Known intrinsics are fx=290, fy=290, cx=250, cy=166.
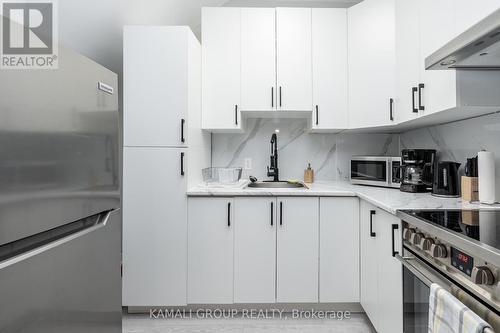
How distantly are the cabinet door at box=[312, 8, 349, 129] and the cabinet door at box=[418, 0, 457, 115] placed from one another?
745mm

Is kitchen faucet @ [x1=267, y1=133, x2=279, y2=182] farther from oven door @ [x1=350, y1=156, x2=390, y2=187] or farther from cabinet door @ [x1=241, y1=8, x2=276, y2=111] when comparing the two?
oven door @ [x1=350, y1=156, x2=390, y2=187]

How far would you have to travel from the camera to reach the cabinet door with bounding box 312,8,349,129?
2379 millimetres

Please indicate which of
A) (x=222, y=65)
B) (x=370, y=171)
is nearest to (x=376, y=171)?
(x=370, y=171)

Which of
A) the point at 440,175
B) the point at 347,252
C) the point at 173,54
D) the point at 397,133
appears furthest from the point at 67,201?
the point at 397,133

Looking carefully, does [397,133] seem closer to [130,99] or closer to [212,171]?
[212,171]

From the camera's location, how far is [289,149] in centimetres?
276

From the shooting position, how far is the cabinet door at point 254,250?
2066mm

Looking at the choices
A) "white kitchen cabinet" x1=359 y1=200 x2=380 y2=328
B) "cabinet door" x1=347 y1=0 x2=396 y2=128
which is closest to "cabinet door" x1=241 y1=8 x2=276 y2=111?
"cabinet door" x1=347 y1=0 x2=396 y2=128

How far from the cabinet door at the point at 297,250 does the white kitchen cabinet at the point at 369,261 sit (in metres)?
0.31

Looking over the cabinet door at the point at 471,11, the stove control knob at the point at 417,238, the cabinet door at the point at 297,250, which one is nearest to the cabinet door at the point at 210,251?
the cabinet door at the point at 297,250

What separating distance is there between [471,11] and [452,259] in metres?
1.04

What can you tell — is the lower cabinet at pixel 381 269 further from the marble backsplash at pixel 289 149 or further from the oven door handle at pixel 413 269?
the marble backsplash at pixel 289 149

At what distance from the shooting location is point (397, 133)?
271 cm

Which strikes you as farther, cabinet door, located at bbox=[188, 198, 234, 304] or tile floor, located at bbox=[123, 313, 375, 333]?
cabinet door, located at bbox=[188, 198, 234, 304]
